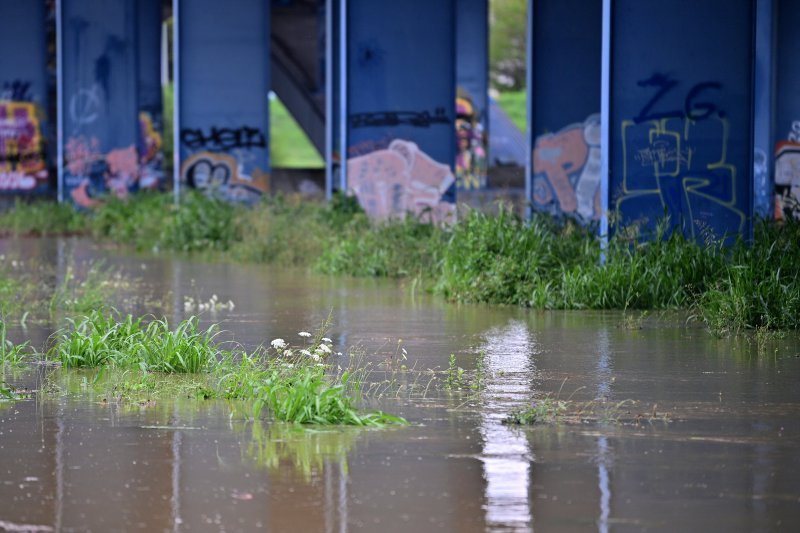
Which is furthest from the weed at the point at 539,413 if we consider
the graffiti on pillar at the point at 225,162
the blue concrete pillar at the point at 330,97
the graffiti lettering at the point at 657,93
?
the graffiti on pillar at the point at 225,162

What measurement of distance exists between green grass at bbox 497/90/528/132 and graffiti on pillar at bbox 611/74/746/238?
5561 cm

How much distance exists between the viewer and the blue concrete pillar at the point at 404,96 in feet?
83.9

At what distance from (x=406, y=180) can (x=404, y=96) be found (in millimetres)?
1550

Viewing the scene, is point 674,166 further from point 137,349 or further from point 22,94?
point 22,94

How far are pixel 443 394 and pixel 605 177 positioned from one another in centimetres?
837

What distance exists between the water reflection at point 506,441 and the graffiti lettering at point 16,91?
28648 mm

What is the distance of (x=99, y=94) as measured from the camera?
37.5 m

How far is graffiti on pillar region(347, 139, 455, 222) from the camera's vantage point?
25.8 meters

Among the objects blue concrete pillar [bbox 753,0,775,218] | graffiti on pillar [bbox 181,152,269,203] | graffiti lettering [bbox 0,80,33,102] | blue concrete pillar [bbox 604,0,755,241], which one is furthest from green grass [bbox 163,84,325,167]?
blue concrete pillar [bbox 604,0,755,241]

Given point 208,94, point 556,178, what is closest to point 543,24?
point 556,178

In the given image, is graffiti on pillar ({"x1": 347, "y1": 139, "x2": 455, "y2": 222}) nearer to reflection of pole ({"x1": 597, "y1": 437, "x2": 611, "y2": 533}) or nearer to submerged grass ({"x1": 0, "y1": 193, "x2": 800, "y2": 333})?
submerged grass ({"x1": 0, "y1": 193, "x2": 800, "y2": 333})

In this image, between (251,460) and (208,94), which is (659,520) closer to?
(251,460)

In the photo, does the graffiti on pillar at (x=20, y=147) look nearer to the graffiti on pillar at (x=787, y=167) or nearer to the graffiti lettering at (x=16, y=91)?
the graffiti lettering at (x=16, y=91)

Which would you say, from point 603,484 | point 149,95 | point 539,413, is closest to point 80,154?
point 149,95
